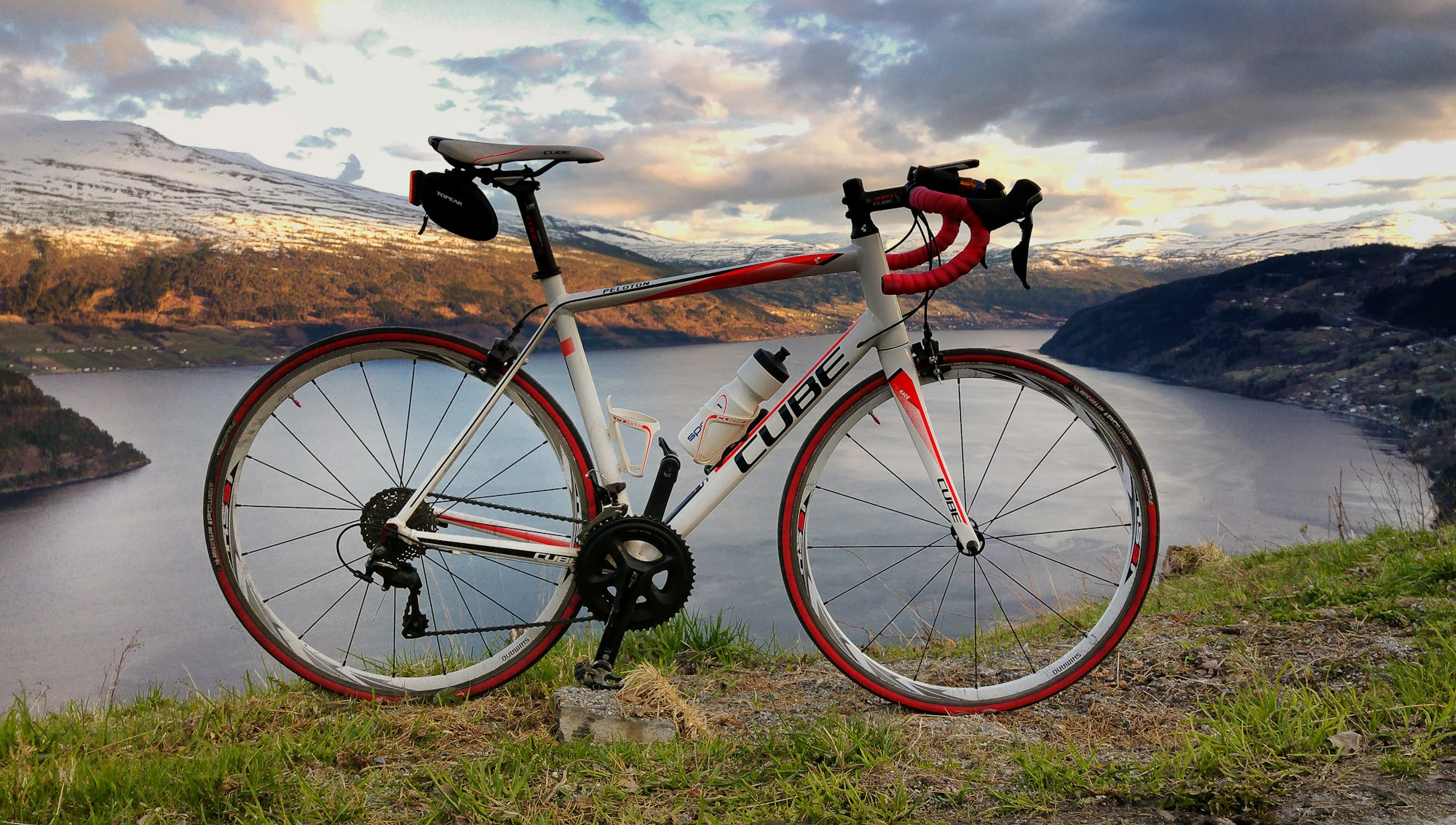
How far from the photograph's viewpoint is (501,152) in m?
2.50

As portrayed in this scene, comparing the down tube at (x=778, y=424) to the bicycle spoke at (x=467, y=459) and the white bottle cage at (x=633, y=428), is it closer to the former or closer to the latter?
the white bottle cage at (x=633, y=428)

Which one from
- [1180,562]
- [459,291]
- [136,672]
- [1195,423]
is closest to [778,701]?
[1180,562]

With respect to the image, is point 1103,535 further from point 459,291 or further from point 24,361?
point 24,361

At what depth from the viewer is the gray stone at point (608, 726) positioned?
2.38 m

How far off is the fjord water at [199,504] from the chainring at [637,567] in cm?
4134

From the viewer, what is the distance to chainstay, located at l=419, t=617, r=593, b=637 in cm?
264

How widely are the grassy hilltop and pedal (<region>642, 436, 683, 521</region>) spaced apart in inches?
28.1

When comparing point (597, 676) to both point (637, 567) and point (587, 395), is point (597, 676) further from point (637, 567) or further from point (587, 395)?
point (587, 395)

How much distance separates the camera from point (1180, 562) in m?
5.52

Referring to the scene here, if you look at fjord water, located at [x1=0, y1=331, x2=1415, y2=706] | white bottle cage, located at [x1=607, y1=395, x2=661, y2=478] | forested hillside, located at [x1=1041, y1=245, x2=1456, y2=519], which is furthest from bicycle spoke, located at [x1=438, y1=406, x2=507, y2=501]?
forested hillside, located at [x1=1041, y1=245, x2=1456, y2=519]

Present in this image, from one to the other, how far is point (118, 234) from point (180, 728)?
104342 mm

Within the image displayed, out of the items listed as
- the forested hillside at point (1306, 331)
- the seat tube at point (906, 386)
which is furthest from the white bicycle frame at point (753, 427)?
the forested hillside at point (1306, 331)

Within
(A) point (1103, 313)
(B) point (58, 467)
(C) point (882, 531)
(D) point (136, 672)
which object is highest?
(A) point (1103, 313)

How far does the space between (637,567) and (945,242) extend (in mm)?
1419
